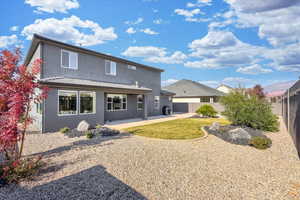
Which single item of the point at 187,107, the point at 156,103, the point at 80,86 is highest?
the point at 80,86

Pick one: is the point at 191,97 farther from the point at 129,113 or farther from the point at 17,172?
the point at 17,172

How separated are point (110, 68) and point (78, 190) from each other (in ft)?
41.3

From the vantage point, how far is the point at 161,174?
3992 mm

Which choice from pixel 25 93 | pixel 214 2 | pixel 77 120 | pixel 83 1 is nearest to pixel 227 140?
pixel 25 93

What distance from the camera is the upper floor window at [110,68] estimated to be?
14.1 metres

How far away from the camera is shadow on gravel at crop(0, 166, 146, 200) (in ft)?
9.78

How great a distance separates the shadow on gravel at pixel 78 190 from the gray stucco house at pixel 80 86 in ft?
16.8

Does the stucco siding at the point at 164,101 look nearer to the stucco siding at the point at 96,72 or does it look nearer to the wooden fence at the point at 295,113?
the stucco siding at the point at 96,72

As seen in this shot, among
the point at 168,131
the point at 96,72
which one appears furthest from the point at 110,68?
the point at 168,131

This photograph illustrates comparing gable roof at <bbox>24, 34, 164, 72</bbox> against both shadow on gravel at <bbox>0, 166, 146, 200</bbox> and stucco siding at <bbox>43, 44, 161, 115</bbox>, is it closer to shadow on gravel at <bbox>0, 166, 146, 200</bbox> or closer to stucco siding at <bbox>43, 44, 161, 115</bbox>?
stucco siding at <bbox>43, 44, 161, 115</bbox>

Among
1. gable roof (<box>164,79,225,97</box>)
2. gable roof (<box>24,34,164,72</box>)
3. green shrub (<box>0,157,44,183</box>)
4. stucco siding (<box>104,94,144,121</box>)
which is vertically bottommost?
green shrub (<box>0,157,44,183</box>)

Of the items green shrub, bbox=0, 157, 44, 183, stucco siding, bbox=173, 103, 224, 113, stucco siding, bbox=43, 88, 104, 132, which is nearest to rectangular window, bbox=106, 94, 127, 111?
stucco siding, bbox=43, 88, 104, 132

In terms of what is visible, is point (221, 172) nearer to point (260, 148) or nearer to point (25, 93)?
point (260, 148)

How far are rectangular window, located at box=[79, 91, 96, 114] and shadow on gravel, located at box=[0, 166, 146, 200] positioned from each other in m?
7.68
